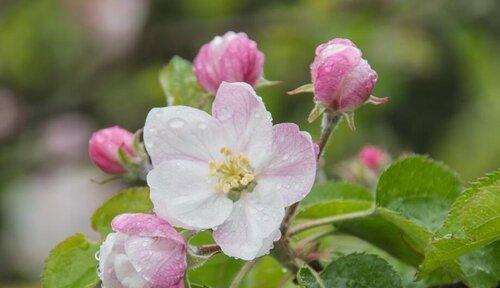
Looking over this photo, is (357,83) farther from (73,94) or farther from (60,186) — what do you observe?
(60,186)

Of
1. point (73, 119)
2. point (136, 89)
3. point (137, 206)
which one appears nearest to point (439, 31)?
point (136, 89)

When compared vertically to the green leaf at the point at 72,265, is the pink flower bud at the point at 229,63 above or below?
above

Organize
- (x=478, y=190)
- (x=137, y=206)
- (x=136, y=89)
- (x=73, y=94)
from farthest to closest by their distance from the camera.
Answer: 1. (x=136, y=89)
2. (x=73, y=94)
3. (x=137, y=206)
4. (x=478, y=190)

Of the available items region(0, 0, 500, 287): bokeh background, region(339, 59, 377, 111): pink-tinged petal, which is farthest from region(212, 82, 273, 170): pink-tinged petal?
region(0, 0, 500, 287): bokeh background

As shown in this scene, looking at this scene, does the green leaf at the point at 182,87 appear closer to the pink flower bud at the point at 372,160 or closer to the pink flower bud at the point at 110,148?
the pink flower bud at the point at 110,148

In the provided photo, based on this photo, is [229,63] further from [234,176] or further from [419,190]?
[419,190]

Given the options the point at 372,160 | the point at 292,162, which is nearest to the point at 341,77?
the point at 292,162

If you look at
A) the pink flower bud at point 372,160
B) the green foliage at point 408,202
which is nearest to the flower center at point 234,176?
the green foliage at point 408,202
